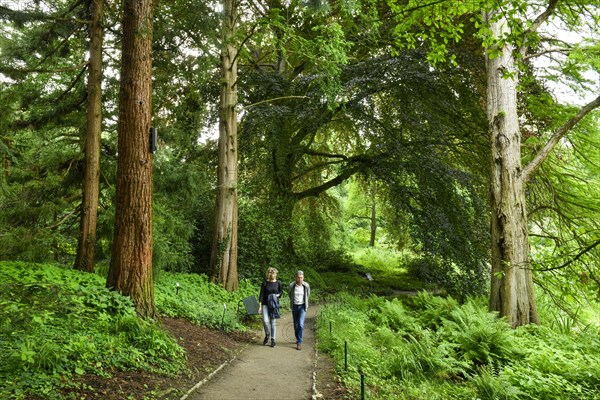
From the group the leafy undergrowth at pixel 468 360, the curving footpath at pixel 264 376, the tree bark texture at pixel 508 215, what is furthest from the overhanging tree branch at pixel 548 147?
the curving footpath at pixel 264 376

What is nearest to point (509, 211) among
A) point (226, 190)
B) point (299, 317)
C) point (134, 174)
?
point (299, 317)

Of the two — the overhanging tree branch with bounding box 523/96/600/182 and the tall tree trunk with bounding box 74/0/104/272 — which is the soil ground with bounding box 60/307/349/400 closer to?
the tall tree trunk with bounding box 74/0/104/272

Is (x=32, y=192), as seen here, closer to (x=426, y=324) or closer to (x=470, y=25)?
(x=426, y=324)

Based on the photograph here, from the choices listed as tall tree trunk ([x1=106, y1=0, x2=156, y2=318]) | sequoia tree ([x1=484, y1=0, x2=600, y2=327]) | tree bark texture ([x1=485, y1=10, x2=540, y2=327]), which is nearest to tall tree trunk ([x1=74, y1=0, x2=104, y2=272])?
tall tree trunk ([x1=106, y1=0, x2=156, y2=318])

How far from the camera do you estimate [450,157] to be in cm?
1501

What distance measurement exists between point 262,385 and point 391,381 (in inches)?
80.0

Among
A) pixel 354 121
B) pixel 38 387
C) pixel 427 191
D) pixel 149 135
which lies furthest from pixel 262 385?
pixel 354 121

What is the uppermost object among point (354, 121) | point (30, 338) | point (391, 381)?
point (354, 121)

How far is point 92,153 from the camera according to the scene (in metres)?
9.05

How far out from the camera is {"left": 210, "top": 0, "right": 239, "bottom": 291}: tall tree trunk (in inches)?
484

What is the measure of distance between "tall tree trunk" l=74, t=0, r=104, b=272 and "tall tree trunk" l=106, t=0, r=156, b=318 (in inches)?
103

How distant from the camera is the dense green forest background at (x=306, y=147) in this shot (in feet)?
22.6

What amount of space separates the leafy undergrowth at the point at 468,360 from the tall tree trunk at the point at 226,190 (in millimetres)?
4130

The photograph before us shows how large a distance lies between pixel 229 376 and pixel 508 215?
668 centimetres
